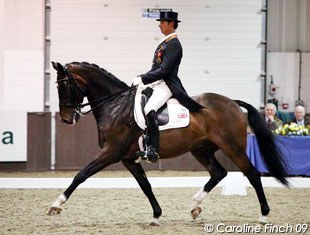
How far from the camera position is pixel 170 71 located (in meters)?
6.01

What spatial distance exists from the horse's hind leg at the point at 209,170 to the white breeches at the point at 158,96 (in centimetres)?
64

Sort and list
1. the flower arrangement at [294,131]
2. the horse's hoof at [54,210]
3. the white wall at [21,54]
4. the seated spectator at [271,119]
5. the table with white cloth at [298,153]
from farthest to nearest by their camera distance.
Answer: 1. the white wall at [21,54]
2. the seated spectator at [271,119]
3. the flower arrangement at [294,131]
4. the table with white cloth at [298,153]
5. the horse's hoof at [54,210]

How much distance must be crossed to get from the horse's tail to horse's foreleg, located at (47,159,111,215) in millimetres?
1496

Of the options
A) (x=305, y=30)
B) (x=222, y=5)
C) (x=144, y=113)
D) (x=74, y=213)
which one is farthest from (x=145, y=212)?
(x=305, y=30)

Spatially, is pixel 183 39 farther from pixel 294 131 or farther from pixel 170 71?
pixel 170 71

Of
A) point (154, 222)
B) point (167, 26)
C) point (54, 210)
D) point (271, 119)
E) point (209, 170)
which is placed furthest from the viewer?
point (271, 119)

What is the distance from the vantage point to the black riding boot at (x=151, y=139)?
19.4ft

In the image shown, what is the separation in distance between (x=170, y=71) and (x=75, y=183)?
1.25 m

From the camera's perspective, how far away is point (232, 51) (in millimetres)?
11617

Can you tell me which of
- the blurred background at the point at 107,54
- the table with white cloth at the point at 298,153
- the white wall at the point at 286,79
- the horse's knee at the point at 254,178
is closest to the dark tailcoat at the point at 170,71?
the horse's knee at the point at 254,178

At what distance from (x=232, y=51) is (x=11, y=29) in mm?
3586

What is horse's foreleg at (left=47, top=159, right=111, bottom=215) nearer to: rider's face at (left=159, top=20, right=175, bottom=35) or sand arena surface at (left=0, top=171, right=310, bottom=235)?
sand arena surface at (left=0, top=171, right=310, bottom=235)

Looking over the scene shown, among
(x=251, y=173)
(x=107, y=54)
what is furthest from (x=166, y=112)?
(x=107, y=54)

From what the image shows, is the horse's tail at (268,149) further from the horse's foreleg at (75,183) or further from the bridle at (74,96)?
the horse's foreleg at (75,183)
